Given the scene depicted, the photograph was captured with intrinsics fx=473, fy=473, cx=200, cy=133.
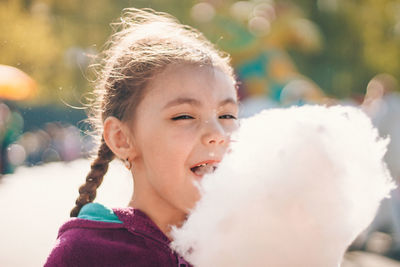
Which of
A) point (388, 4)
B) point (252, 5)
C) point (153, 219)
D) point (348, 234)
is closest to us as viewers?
point (348, 234)

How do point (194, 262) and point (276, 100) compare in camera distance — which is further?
point (276, 100)

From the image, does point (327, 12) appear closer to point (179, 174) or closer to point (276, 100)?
point (276, 100)

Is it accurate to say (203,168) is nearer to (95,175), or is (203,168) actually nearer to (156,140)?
(156,140)

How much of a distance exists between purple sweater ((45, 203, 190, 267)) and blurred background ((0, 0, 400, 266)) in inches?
29.7

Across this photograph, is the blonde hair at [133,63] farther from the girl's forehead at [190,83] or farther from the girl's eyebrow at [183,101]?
the girl's eyebrow at [183,101]

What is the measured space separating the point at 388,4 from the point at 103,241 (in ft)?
60.5

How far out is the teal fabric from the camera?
68.1 inches

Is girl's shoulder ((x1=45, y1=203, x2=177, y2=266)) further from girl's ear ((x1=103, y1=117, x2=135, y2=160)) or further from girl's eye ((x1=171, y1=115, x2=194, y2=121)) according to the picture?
girl's eye ((x1=171, y1=115, x2=194, y2=121))

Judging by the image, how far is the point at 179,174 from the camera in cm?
163

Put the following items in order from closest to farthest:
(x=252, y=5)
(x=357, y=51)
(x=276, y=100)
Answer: (x=276, y=100) < (x=252, y=5) < (x=357, y=51)

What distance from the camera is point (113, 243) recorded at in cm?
163

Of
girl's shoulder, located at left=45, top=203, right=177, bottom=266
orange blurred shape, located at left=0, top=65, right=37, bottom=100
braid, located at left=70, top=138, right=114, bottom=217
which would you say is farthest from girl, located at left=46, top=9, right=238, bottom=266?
orange blurred shape, located at left=0, top=65, right=37, bottom=100

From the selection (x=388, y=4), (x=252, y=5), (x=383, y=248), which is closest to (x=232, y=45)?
(x=252, y=5)

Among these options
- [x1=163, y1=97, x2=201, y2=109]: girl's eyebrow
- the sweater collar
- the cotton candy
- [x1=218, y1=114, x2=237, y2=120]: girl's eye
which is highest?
[x1=218, y1=114, x2=237, y2=120]: girl's eye
